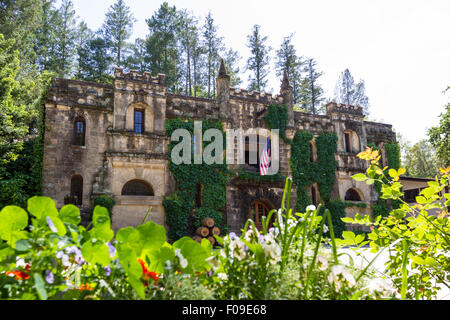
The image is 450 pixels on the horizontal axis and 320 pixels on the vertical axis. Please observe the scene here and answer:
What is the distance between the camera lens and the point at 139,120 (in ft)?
62.4

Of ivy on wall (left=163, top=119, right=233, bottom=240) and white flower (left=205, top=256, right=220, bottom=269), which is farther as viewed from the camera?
ivy on wall (left=163, top=119, right=233, bottom=240)

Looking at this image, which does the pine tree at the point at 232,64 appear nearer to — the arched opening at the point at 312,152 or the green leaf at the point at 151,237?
the arched opening at the point at 312,152

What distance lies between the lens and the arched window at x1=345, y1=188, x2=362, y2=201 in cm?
2408

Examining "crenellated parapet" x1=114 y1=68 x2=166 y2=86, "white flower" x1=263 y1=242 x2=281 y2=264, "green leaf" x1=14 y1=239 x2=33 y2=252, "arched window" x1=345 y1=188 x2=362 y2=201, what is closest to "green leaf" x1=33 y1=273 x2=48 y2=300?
"green leaf" x1=14 y1=239 x2=33 y2=252

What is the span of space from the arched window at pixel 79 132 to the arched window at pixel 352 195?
17.0 metres

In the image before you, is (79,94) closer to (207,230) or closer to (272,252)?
(207,230)

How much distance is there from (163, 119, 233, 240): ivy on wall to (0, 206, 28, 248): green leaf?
1700cm

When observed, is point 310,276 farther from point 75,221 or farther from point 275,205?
point 275,205

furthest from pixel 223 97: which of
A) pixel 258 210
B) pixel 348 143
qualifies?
pixel 348 143

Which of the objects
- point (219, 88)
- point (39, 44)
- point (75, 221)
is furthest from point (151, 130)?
point (39, 44)

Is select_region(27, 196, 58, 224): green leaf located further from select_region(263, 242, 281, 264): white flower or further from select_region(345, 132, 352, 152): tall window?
select_region(345, 132, 352, 152): tall window

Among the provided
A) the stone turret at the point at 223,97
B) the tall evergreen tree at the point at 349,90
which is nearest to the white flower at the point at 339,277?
the stone turret at the point at 223,97

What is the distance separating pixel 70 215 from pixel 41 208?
4.7 inches

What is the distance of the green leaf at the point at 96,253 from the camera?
1.25 meters
